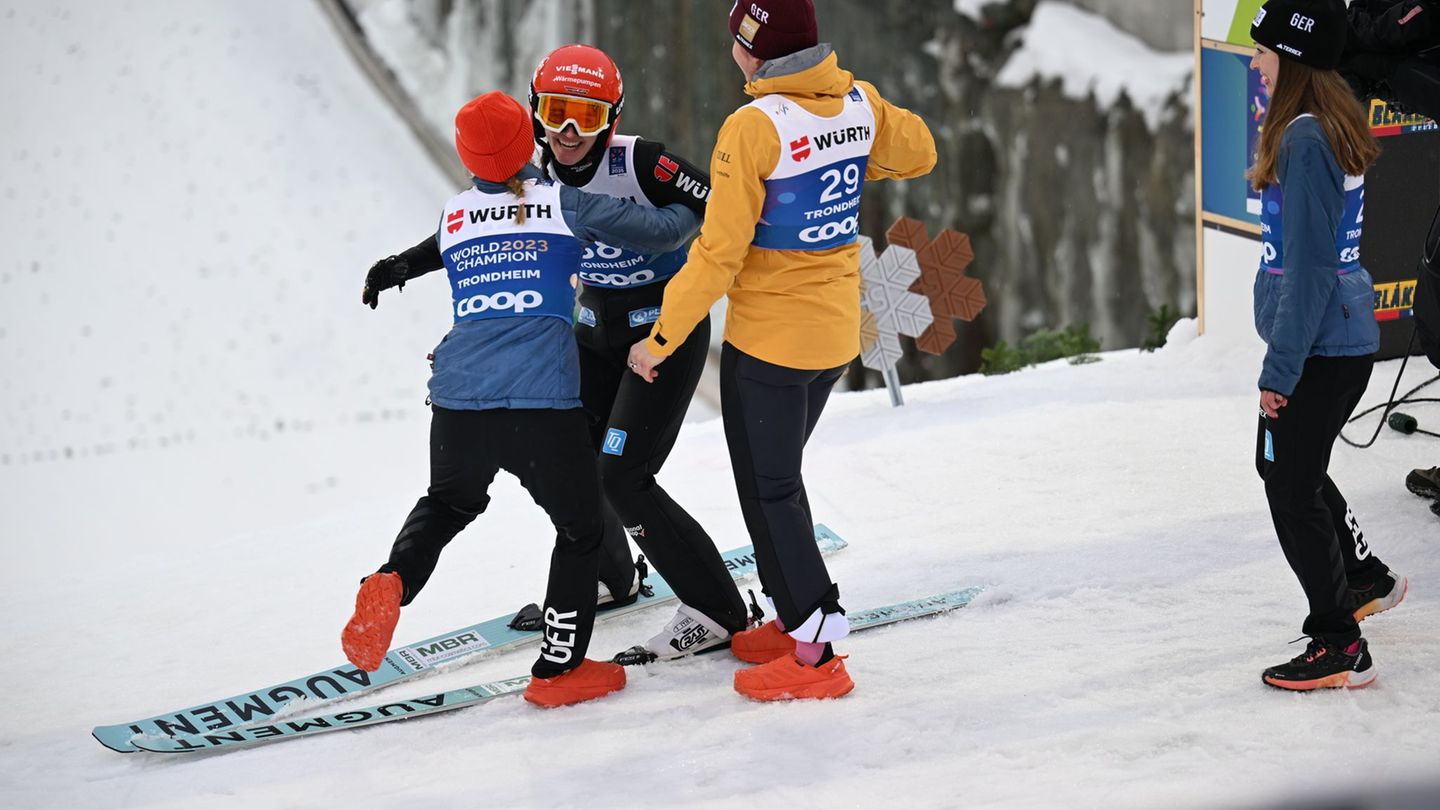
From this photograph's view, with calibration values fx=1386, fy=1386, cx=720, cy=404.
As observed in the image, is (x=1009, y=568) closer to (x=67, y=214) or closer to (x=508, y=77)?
(x=67, y=214)

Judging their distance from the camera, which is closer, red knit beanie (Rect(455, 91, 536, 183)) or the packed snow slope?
the packed snow slope

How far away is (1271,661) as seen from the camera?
9.69 feet

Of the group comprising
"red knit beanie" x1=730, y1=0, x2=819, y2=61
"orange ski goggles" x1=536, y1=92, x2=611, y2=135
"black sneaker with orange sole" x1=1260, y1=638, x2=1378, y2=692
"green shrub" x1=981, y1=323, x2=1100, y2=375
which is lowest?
"green shrub" x1=981, y1=323, x2=1100, y2=375

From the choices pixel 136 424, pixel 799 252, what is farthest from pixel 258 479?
pixel 799 252

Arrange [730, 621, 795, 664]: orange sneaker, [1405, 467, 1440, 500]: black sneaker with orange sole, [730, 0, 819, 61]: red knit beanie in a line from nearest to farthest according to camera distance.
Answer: [730, 0, 819, 61]: red knit beanie → [730, 621, 795, 664]: orange sneaker → [1405, 467, 1440, 500]: black sneaker with orange sole

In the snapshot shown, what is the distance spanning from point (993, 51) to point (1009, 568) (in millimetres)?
7972

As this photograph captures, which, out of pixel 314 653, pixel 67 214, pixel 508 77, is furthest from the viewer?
pixel 508 77

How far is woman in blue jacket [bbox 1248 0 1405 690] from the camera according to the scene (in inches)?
101

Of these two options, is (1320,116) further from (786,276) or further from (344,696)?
(344,696)

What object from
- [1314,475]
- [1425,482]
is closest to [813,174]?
[1314,475]

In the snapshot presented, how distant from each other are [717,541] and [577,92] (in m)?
1.83

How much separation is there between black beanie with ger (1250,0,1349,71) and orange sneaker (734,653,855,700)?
1511 millimetres

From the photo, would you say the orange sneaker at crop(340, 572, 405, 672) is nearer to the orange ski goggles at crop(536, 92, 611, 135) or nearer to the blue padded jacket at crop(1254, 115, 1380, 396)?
the orange ski goggles at crop(536, 92, 611, 135)

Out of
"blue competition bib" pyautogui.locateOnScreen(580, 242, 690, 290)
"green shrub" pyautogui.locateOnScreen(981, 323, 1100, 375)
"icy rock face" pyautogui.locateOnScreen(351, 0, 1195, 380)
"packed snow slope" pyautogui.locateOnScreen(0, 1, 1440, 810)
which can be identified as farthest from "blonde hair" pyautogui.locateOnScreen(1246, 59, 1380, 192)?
"icy rock face" pyautogui.locateOnScreen(351, 0, 1195, 380)
